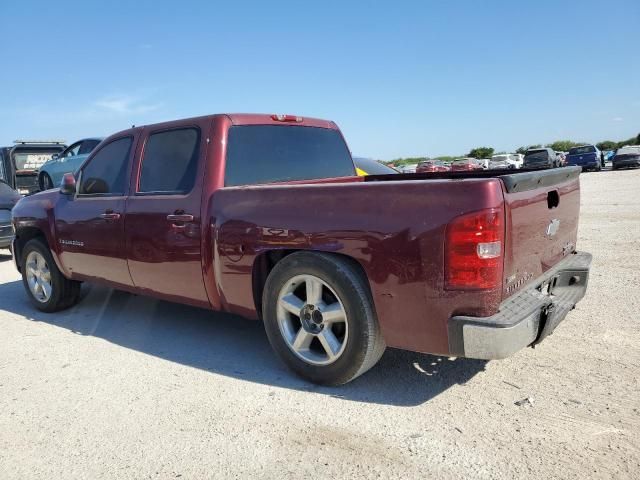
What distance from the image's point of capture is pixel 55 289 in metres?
5.46

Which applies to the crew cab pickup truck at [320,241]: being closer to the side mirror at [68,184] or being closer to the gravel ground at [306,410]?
the side mirror at [68,184]

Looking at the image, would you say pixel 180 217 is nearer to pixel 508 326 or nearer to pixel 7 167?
pixel 508 326

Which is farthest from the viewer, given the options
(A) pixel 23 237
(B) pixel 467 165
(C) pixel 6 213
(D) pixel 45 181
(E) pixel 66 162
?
(B) pixel 467 165

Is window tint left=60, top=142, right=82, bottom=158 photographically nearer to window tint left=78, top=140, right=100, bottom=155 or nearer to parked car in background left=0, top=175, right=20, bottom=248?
window tint left=78, top=140, right=100, bottom=155

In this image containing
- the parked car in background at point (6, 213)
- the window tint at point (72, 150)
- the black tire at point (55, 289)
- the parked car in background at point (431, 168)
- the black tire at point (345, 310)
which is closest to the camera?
the black tire at point (345, 310)

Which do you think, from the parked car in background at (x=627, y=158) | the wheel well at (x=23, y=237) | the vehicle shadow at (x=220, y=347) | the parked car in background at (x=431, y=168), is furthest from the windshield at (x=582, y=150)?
the wheel well at (x=23, y=237)

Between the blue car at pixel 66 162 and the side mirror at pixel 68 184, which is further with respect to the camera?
the blue car at pixel 66 162

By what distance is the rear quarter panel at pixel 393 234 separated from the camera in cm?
269

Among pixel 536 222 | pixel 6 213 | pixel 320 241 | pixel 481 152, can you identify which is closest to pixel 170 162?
Result: pixel 320 241

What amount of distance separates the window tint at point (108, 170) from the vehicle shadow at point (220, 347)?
4.31 ft

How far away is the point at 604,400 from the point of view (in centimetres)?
295

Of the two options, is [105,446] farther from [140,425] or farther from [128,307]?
[128,307]

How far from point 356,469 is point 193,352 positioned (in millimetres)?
2067

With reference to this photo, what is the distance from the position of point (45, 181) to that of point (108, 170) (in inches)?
423
